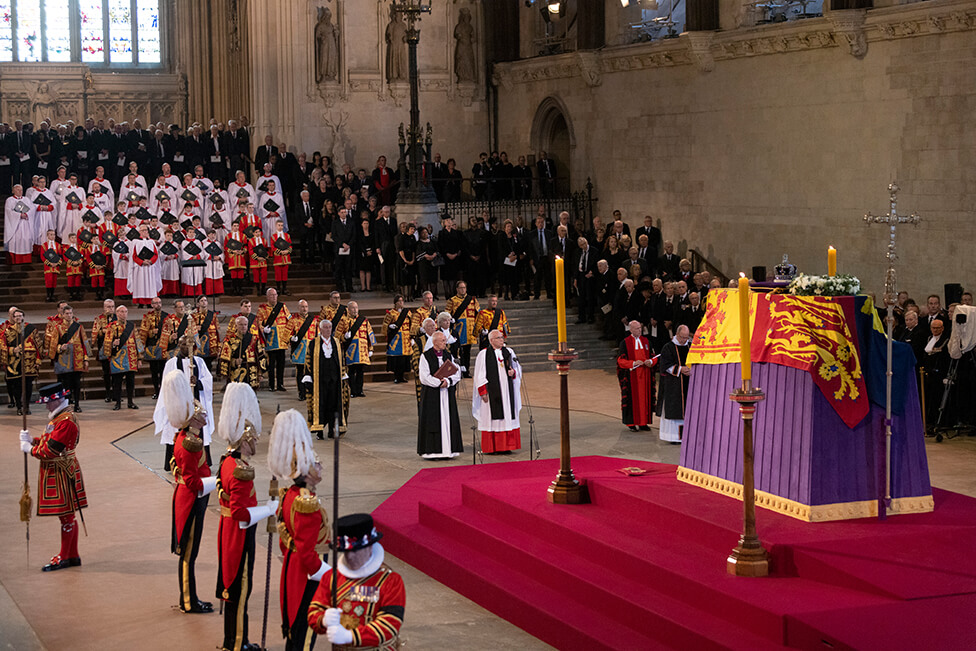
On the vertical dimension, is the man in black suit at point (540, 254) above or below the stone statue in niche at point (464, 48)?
below

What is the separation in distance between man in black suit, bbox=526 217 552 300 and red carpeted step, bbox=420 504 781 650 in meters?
11.5

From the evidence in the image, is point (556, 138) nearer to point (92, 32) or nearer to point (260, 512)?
point (92, 32)

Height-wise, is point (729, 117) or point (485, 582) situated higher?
point (729, 117)

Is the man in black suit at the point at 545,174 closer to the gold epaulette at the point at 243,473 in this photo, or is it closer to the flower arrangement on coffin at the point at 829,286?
the flower arrangement on coffin at the point at 829,286

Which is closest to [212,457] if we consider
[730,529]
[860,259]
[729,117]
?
[730,529]

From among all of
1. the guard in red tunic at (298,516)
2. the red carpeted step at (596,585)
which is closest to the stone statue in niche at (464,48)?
the red carpeted step at (596,585)

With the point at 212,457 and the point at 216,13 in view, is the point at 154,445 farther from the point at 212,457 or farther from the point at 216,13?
the point at 216,13

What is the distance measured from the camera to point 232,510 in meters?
8.09

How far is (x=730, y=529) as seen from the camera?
340 inches

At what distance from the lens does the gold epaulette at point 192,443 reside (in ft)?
28.7

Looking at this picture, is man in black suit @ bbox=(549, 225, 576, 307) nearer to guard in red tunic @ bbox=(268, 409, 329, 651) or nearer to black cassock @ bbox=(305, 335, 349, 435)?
black cassock @ bbox=(305, 335, 349, 435)

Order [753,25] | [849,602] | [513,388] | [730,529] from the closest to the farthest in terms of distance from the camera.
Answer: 1. [849,602]
2. [730,529]
3. [513,388]
4. [753,25]

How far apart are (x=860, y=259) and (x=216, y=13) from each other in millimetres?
17966

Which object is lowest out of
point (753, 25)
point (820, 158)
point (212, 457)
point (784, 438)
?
point (212, 457)
